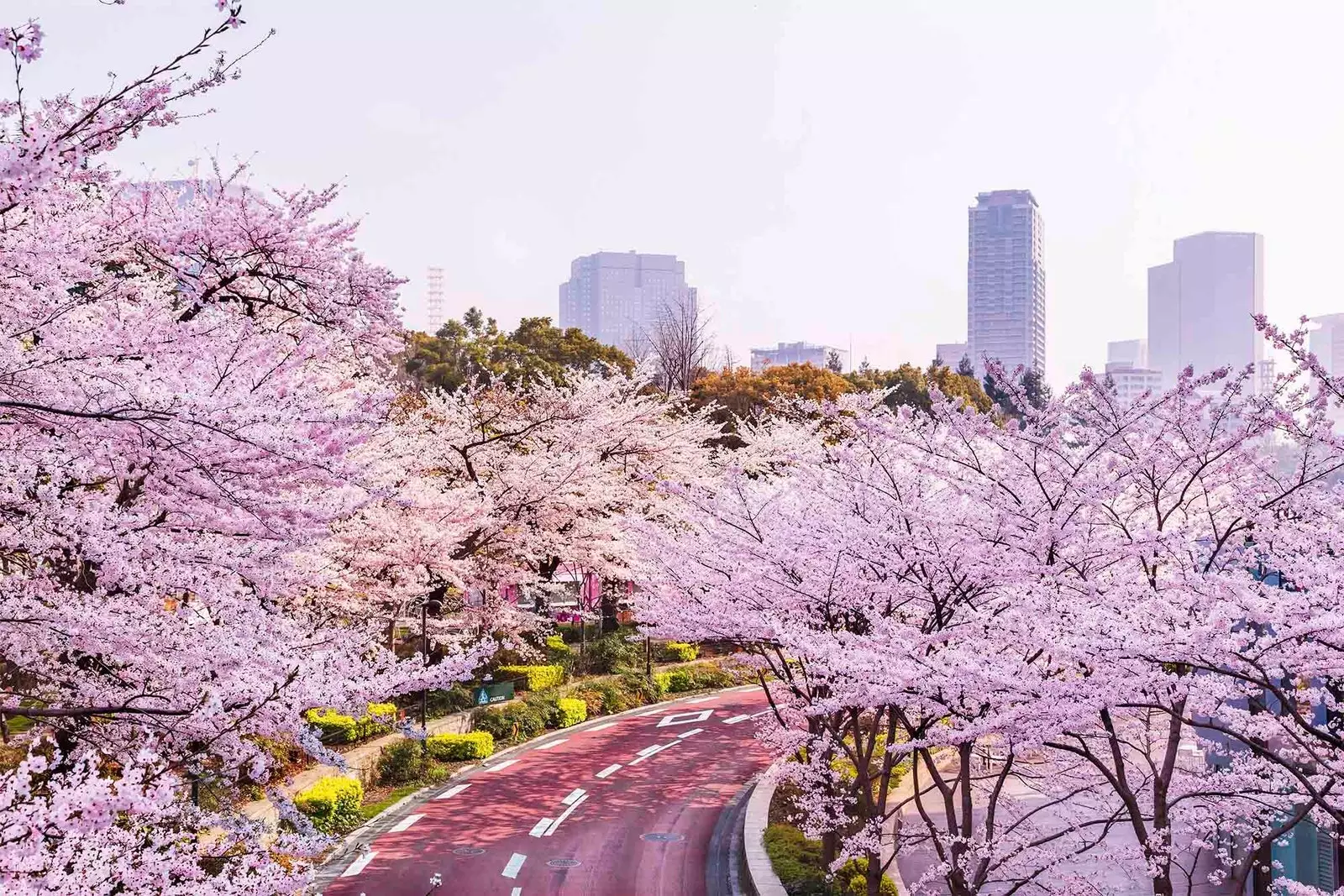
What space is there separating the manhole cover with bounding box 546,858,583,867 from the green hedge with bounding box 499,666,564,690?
29.0ft

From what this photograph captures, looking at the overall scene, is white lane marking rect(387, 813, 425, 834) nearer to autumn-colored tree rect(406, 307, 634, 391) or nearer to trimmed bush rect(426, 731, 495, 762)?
trimmed bush rect(426, 731, 495, 762)

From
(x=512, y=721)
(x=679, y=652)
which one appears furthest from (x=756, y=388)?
(x=512, y=721)

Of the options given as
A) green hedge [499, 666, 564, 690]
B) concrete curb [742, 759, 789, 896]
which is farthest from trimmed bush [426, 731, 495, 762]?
concrete curb [742, 759, 789, 896]

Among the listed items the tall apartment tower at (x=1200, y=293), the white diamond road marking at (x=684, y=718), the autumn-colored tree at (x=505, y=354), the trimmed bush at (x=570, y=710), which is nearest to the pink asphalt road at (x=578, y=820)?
the white diamond road marking at (x=684, y=718)

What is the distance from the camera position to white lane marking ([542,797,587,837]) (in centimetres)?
1434

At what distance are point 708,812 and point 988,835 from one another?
8430mm

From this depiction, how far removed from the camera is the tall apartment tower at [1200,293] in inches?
5699

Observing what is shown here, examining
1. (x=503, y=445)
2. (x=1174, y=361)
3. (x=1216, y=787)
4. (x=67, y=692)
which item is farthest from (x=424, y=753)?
(x=1174, y=361)

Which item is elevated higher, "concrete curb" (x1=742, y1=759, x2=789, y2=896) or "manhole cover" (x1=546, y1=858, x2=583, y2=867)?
"concrete curb" (x1=742, y1=759, x2=789, y2=896)

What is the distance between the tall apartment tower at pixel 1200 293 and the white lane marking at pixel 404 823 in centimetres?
14830

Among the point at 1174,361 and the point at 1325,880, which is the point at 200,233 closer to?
the point at 1325,880

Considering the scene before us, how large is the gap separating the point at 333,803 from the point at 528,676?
860 centimetres

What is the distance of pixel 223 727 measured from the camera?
6102mm

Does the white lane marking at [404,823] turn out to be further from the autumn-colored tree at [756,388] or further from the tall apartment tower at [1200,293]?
the tall apartment tower at [1200,293]
